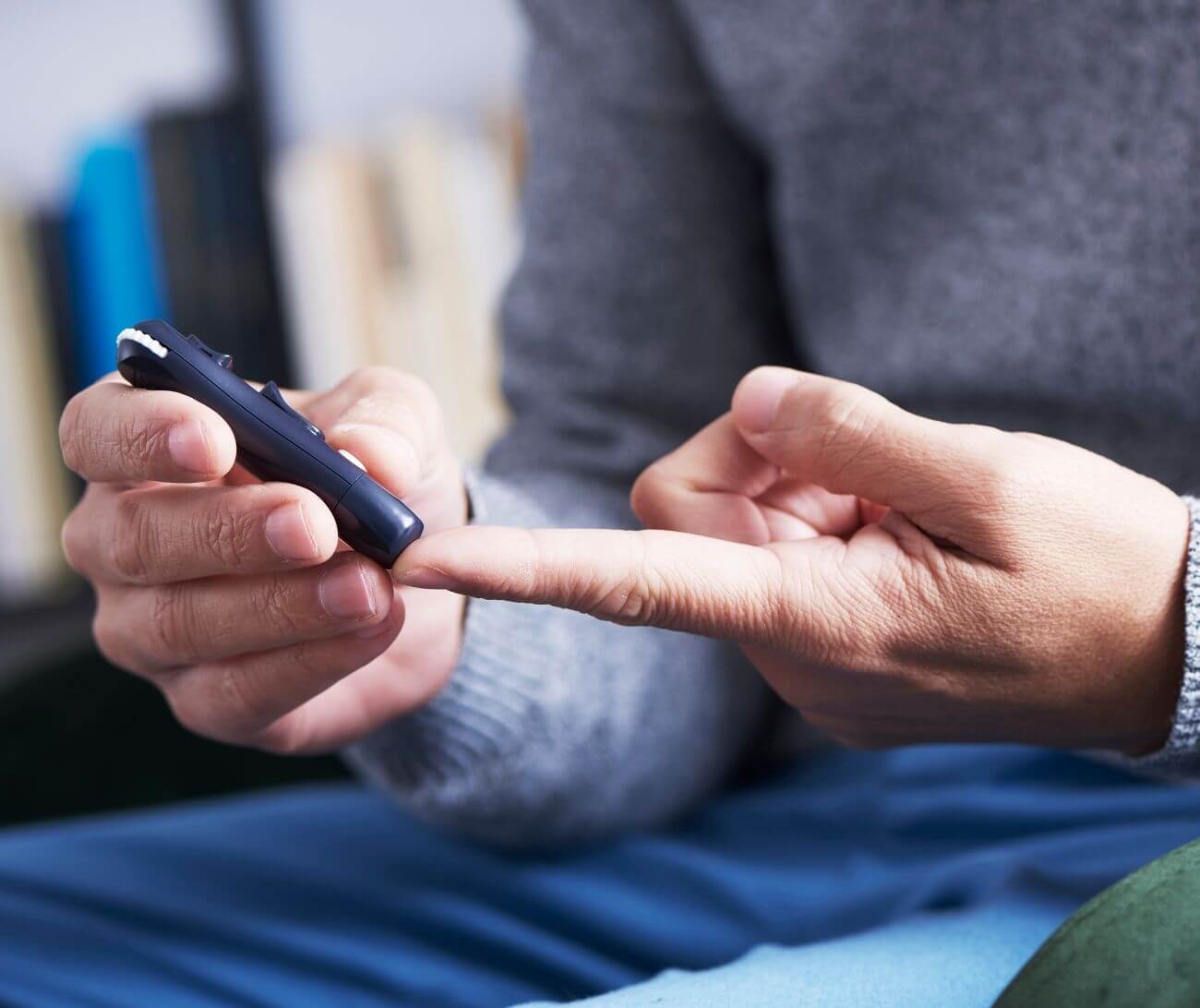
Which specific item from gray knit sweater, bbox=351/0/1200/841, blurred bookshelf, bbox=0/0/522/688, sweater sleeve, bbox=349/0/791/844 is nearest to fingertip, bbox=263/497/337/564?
gray knit sweater, bbox=351/0/1200/841

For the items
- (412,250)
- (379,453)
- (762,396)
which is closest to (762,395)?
(762,396)

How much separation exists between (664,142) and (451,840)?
0.35 meters

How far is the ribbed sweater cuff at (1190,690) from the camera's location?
327 mm

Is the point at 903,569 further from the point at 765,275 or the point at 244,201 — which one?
the point at 244,201

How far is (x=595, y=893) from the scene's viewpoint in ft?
1.52

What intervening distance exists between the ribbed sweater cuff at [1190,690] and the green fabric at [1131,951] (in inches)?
2.2

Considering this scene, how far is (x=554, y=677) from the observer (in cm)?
48

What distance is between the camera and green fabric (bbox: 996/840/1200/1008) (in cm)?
25

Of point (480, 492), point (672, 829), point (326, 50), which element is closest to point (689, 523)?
point (480, 492)

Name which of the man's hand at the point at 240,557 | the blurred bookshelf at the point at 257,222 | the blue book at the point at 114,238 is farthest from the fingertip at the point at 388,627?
the blue book at the point at 114,238

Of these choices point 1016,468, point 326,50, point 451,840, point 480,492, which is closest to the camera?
point 1016,468

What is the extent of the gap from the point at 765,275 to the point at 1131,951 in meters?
0.43

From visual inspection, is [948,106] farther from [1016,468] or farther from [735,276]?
[1016,468]

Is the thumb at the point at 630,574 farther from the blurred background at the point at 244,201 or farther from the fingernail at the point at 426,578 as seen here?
the blurred background at the point at 244,201
